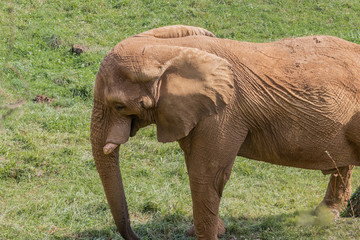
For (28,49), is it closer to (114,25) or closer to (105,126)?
(114,25)

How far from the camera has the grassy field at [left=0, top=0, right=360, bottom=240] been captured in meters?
5.61

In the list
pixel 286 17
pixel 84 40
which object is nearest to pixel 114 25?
pixel 84 40

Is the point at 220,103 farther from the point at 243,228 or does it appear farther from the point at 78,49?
the point at 78,49

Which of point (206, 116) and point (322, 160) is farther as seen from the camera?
point (322, 160)

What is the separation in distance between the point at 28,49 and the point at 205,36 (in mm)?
6637

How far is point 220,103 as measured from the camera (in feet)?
14.1

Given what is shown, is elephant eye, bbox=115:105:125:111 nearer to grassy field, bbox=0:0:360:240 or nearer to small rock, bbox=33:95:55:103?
grassy field, bbox=0:0:360:240

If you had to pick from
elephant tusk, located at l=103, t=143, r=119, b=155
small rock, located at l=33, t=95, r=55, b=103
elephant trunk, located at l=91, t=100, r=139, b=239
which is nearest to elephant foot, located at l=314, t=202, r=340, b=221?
elephant trunk, located at l=91, t=100, r=139, b=239

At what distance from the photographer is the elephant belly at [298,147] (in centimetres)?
458

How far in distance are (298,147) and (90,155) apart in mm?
3574

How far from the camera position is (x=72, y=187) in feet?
21.5

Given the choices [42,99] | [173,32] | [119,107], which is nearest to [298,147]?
[173,32]

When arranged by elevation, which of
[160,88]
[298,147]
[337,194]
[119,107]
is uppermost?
[160,88]

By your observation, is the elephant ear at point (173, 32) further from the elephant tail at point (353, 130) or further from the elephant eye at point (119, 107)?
the elephant tail at point (353, 130)
